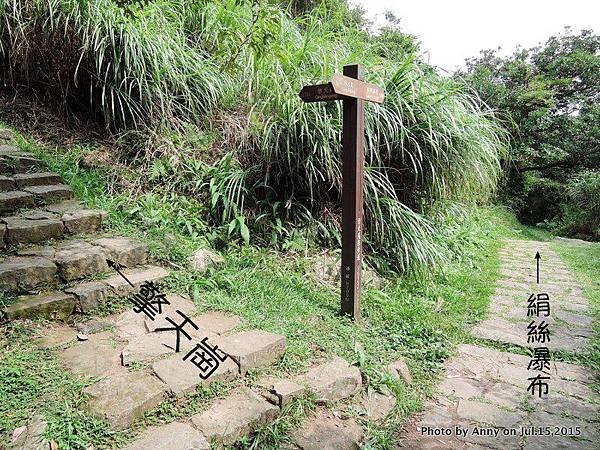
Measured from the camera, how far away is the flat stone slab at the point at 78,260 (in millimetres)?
2219

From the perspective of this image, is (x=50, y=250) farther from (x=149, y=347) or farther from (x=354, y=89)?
(x=354, y=89)

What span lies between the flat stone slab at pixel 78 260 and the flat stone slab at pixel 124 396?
86 cm

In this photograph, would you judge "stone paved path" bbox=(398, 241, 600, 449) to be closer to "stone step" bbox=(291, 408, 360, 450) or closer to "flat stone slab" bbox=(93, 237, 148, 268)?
"stone step" bbox=(291, 408, 360, 450)

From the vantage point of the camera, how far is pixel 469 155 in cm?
371

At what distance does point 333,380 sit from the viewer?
1897 mm

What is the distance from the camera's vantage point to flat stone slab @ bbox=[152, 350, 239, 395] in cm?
163

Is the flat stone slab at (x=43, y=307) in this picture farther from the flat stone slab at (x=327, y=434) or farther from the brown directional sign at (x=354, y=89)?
the brown directional sign at (x=354, y=89)

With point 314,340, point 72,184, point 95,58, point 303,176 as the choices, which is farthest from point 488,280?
point 95,58

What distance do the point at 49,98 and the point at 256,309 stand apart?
307cm

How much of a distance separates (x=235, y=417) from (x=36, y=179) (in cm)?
242

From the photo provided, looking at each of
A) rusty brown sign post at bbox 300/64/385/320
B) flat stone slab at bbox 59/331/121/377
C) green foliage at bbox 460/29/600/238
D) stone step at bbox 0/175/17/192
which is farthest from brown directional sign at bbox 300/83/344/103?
green foliage at bbox 460/29/600/238

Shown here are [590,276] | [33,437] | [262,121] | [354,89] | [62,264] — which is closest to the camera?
[33,437]

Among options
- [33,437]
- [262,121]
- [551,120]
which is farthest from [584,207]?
[33,437]

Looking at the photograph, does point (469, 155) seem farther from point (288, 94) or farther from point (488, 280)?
point (288, 94)
